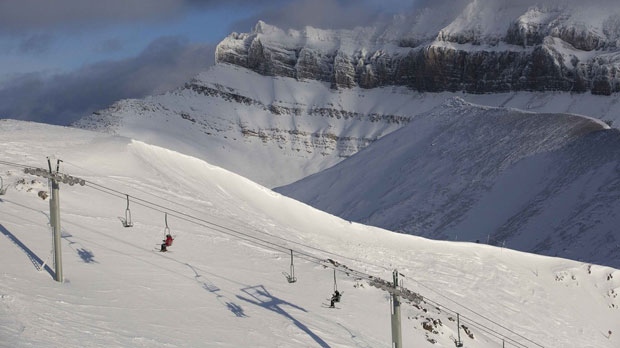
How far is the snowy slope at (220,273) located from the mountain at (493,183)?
22448mm

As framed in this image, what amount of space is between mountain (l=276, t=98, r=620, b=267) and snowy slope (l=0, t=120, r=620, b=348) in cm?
2245

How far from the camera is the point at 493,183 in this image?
85188 millimetres

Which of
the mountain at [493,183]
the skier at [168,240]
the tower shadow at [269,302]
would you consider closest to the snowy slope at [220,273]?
the tower shadow at [269,302]

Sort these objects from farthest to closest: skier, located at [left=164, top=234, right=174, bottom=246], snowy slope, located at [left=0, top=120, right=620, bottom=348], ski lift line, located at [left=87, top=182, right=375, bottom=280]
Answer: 1. ski lift line, located at [left=87, top=182, right=375, bottom=280]
2. skier, located at [left=164, top=234, right=174, bottom=246]
3. snowy slope, located at [left=0, top=120, right=620, bottom=348]

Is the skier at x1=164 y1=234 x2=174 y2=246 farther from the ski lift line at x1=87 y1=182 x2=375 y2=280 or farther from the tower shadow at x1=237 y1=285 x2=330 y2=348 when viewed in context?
the ski lift line at x1=87 y1=182 x2=375 y2=280

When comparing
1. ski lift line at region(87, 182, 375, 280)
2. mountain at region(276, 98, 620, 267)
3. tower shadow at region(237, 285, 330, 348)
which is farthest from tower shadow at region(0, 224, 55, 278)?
mountain at region(276, 98, 620, 267)

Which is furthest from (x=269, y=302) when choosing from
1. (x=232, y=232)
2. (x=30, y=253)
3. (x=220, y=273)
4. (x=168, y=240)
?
(x=232, y=232)

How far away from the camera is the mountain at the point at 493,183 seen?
70.1 m

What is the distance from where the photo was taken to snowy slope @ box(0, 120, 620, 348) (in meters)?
22.2

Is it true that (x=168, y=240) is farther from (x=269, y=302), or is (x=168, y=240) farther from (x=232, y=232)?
(x=232, y=232)

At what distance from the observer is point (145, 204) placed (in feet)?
111

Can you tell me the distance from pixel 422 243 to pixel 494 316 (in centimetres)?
629

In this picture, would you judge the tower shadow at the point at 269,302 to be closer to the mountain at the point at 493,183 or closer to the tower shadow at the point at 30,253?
the tower shadow at the point at 30,253

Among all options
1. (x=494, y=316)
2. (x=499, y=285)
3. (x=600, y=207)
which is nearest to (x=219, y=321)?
(x=494, y=316)
